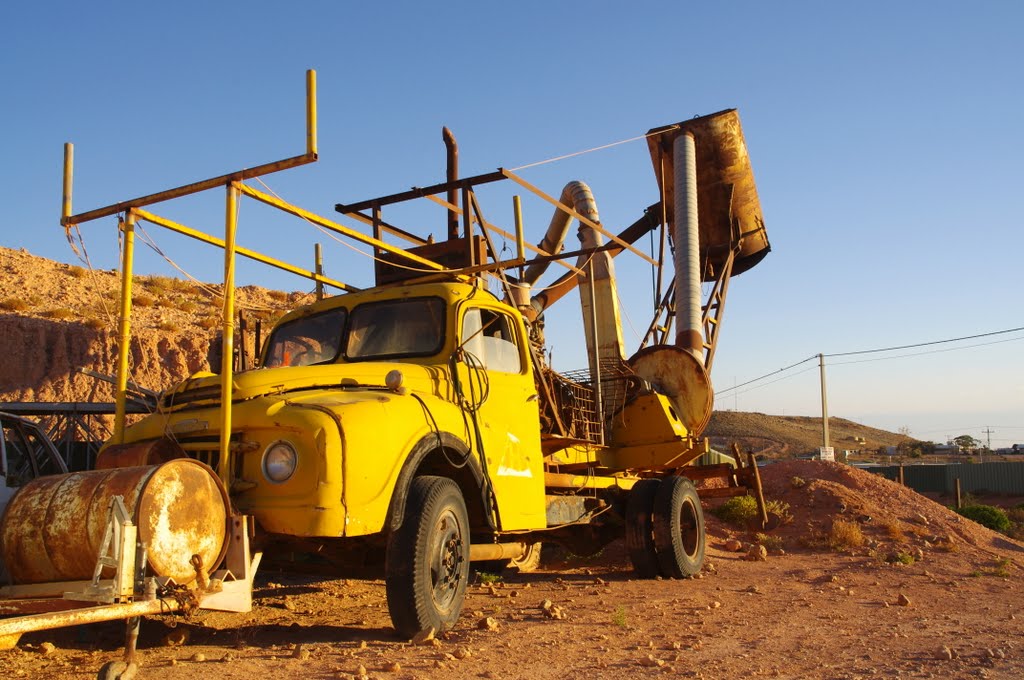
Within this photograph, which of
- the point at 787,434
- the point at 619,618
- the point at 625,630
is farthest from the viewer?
the point at 787,434

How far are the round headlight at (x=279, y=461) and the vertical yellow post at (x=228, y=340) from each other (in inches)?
8.9

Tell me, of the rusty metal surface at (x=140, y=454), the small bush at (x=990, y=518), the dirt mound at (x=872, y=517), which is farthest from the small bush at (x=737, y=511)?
the rusty metal surface at (x=140, y=454)

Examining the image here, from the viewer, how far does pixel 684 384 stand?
38.9 ft

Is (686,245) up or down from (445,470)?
up

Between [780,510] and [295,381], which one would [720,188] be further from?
[295,381]

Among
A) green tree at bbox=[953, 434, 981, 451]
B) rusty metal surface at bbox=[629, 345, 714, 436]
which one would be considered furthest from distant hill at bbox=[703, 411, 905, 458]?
rusty metal surface at bbox=[629, 345, 714, 436]

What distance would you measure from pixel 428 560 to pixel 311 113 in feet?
9.67

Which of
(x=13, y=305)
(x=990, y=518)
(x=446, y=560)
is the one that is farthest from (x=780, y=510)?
(x=13, y=305)

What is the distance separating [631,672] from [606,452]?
220 inches

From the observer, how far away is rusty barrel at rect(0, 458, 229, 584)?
4.82 metres

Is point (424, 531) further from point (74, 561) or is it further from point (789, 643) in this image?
point (789, 643)

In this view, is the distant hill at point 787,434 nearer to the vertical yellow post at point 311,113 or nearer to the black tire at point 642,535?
the black tire at point 642,535

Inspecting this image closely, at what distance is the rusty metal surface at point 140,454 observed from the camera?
18.5 ft

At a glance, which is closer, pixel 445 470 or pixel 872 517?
pixel 445 470
